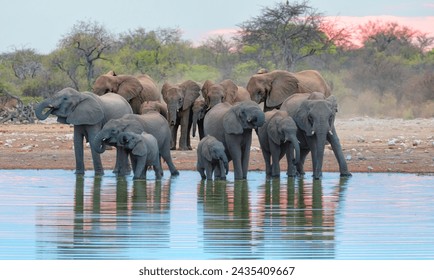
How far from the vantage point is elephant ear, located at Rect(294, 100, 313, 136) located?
19.3 metres

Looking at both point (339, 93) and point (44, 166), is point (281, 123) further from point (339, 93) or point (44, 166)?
point (339, 93)

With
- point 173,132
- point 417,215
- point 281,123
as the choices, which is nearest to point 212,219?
point 417,215

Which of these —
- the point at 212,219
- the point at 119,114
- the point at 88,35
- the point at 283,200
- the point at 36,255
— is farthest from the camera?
the point at 88,35

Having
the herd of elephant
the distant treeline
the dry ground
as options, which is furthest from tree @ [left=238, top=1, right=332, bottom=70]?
the herd of elephant

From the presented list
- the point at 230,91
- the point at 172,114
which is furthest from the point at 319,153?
the point at 172,114

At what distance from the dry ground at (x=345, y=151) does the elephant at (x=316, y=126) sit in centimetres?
161

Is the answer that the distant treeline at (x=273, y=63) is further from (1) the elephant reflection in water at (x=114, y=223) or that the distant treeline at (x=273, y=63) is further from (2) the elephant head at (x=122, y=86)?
(1) the elephant reflection in water at (x=114, y=223)

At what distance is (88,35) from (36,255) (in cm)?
4474

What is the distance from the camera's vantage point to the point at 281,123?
62.1 ft

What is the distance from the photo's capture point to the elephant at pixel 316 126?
19125 millimetres

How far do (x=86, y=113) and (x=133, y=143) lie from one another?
2.26 meters

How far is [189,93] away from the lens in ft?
84.7

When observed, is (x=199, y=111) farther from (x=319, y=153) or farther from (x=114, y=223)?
(x=114, y=223)

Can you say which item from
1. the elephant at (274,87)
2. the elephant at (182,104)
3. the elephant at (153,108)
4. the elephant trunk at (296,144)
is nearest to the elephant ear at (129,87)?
the elephant at (182,104)
